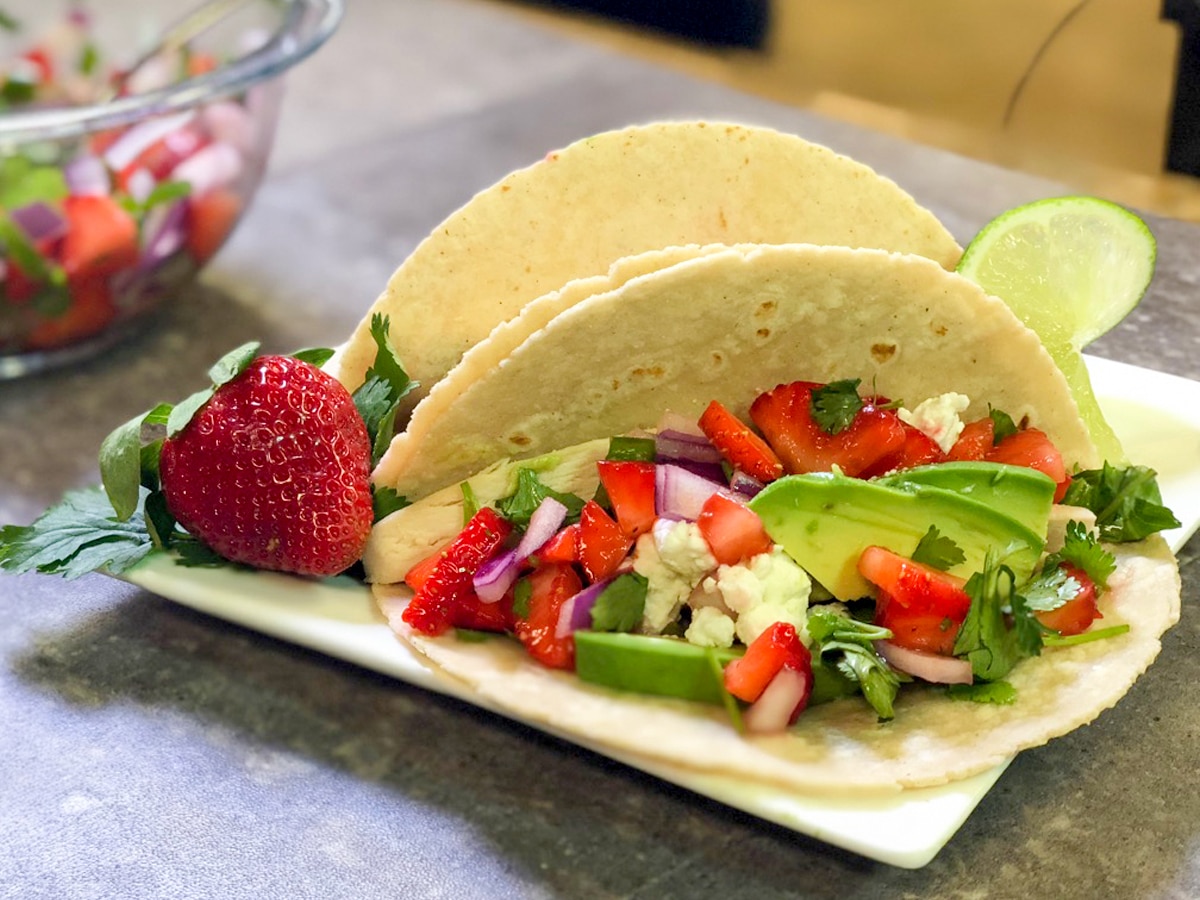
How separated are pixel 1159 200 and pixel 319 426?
134 inches

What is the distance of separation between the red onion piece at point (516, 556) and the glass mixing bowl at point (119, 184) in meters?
1.06

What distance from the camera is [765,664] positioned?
1.33m

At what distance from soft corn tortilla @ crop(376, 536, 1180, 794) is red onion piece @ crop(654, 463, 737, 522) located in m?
0.23

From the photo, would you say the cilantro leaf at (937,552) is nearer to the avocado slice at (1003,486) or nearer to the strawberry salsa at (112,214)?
the avocado slice at (1003,486)

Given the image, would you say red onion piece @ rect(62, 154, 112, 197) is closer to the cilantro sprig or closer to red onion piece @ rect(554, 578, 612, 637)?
the cilantro sprig

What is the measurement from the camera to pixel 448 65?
13.5 ft

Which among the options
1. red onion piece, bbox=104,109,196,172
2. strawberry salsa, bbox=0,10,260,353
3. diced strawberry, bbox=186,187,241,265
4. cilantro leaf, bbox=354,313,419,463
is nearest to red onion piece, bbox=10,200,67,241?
strawberry salsa, bbox=0,10,260,353

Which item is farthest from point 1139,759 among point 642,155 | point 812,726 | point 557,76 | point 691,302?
point 557,76

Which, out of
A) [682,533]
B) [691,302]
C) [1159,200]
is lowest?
[1159,200]

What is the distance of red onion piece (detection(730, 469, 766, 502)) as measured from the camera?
1509mm

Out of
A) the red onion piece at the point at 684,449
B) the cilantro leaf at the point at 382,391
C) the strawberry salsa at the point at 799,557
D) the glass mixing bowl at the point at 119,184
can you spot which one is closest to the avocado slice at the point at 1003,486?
the strawberry salsa at the point at 799,557

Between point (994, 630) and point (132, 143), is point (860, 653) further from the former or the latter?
point (132, 143)

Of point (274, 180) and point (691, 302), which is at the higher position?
point (691, 302)

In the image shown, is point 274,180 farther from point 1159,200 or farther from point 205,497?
point 1159,200
